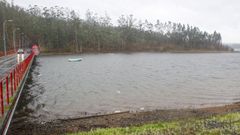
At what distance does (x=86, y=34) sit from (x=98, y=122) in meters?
95.0

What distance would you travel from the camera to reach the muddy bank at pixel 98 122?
11766 millimetres

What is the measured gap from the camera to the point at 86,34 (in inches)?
4173

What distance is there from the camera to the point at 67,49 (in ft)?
330

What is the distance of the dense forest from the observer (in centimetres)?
9714

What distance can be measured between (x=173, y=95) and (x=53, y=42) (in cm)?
8379

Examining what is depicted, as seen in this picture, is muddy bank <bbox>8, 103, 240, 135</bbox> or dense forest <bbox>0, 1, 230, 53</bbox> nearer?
muddy bank <bbox>8, 103, 240, 135</bbox>

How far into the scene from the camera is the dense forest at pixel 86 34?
97137mm

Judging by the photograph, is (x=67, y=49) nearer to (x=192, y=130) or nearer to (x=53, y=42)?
(x=53, y=42)

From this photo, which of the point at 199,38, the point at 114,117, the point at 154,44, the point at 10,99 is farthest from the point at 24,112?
the point at 199,38

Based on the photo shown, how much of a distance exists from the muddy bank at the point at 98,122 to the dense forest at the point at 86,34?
222 ft

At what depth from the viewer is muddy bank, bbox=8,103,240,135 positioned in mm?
11766

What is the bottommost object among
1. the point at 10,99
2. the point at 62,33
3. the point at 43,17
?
the point at 10,99

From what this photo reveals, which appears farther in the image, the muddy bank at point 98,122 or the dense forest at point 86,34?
the dense forest at point 86,34

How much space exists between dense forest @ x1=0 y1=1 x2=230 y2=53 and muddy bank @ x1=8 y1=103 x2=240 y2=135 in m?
67.5
